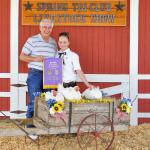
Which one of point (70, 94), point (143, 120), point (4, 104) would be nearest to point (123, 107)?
point (70, 94)

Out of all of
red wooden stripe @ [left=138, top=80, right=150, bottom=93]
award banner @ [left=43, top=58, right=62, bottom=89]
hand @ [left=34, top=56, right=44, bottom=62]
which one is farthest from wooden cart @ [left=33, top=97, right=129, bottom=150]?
red wooden stripe @ [left=138, top=80, right=150, bottom=93]

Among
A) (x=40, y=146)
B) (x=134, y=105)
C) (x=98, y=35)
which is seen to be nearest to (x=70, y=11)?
(x=98, y=35)

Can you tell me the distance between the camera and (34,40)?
24.9ft

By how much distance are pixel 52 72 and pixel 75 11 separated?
66.4 inches

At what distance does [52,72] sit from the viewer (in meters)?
7.32

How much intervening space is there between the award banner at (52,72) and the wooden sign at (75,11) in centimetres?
152

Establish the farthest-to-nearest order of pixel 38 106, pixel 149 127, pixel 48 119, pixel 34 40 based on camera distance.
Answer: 1. pixel 149 127
2. pixel 34 40
3. pixel 38 106
4. pixel 48 119

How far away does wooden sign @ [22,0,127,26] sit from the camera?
8.61 m

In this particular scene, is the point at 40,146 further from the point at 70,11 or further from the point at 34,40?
the point at 70,11

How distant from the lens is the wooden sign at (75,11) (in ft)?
28.2

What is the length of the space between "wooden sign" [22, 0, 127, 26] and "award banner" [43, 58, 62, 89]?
1.52 metres

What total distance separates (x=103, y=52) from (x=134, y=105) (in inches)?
40.6

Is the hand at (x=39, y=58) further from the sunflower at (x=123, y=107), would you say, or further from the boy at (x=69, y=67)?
the sunflower at (x=123, y=107)

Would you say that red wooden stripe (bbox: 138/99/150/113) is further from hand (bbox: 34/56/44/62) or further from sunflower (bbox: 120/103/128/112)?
sunflower (bbox: 120/103/128/112)
